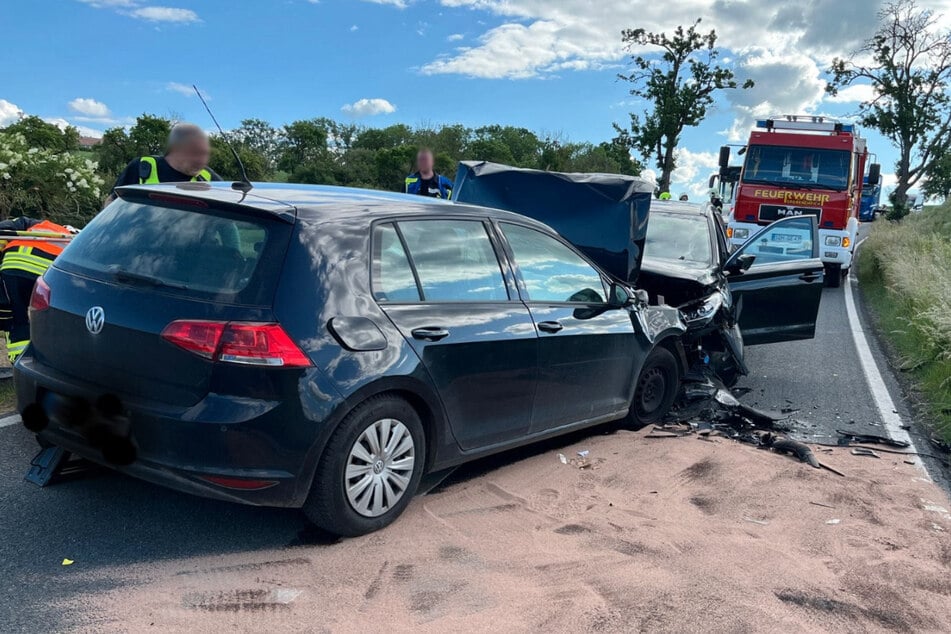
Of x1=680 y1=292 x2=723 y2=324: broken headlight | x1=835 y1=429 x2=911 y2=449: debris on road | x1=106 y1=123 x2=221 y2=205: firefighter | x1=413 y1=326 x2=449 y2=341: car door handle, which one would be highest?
x1=106 y1=123 x2=221 y2=205: firefighter

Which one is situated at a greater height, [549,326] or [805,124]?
[805,124]

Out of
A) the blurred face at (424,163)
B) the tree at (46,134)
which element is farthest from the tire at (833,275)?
the tree at (46,134)

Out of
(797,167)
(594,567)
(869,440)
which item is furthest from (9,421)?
(797,167)

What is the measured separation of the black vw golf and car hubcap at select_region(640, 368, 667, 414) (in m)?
1.69

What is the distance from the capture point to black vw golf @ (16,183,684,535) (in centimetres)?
325

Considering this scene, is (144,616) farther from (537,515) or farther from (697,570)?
(697,570)

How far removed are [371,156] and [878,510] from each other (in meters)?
45.2

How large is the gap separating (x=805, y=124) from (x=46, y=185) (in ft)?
48.1

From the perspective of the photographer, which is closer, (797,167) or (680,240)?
(680,240)

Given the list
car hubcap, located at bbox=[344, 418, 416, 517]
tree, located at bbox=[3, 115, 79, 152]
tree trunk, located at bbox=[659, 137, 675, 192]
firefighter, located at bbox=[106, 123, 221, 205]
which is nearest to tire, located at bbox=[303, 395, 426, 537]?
car hubcap, located at bbox=[344, 418, 416, 517]

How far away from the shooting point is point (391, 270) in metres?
3.81

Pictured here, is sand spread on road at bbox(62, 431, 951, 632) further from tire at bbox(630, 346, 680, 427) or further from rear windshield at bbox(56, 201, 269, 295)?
rear windshield at bbox(56, 201, 269, 295)

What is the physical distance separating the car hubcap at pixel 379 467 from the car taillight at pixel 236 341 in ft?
1.87

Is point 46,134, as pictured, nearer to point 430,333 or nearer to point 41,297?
point 41,297
